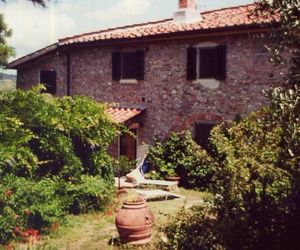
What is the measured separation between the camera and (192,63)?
14.6 m

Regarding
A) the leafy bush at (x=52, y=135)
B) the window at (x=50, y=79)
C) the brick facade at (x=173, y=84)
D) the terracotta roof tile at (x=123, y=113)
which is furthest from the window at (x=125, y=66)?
the leafy bush at (x=52, y=135)

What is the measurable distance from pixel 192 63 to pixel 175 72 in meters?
0.78

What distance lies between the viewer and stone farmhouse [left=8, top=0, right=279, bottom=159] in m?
13.4

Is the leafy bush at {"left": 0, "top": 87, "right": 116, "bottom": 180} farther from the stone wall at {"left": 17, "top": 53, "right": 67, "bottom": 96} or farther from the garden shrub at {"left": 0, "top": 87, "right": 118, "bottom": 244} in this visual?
the stone wall at {"left": 17, "top": 53, "right": 67, "bottom": 96}

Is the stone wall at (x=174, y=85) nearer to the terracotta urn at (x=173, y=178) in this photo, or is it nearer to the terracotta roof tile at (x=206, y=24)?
the terracotta roof tile at (x=206, y=24)

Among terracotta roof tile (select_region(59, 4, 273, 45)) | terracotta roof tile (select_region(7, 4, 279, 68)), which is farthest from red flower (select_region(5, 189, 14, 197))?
terracotta roof tile (select_region(59, 4, 273, 45))

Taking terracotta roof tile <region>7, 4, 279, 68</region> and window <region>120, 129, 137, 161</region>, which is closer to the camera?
terracotta roof tile <region>7, 4, 279, 68</region>

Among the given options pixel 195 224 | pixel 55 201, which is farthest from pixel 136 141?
pixel 195 224

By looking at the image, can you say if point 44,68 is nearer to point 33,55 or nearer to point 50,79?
point 50,79

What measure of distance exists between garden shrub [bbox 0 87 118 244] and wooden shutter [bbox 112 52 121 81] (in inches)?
209

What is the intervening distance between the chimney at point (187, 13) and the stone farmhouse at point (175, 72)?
0.13 feet

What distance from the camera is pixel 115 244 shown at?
861 cm

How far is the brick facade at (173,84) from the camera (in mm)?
13297

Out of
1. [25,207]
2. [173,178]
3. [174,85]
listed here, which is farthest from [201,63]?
[25,207]
